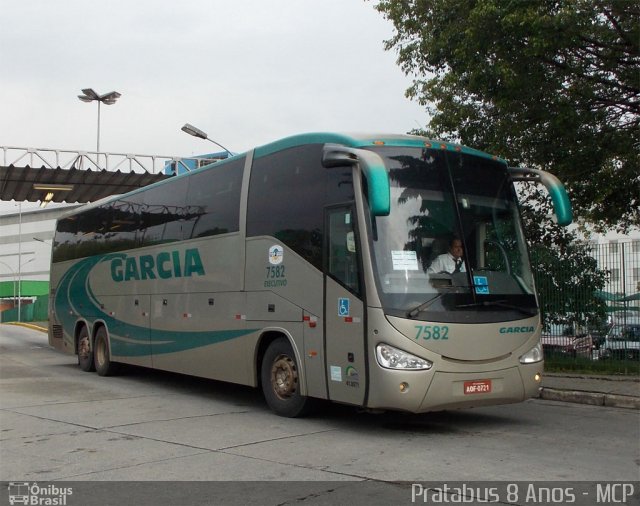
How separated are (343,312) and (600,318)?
789 centimetres

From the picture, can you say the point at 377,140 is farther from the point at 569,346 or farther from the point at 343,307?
the point at 569,346

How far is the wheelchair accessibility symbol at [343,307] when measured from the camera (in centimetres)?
862

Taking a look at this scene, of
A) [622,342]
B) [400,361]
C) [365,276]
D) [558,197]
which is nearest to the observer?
[400,361]

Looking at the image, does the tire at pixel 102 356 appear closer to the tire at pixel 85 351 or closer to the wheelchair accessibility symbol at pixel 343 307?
the tire at pixel 85 351

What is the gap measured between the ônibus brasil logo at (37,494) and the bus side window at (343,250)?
381 centimetres

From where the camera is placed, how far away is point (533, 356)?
352 inches

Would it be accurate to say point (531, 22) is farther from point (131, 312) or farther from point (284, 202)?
point (131, 312)

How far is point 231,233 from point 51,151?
21.6 meters

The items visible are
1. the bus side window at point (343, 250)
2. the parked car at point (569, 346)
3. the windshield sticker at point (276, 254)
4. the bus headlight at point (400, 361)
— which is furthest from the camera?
the parked car at point (569, 346)

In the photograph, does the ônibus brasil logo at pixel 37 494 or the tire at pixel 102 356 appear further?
the tire at pixel 102 356

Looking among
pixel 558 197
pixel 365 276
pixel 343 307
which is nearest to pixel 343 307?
pixel 343 307

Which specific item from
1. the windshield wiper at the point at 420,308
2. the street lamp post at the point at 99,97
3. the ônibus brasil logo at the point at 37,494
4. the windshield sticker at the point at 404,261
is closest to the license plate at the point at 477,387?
the windshield wiper at the point at 420,308

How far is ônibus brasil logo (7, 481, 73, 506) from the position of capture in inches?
232

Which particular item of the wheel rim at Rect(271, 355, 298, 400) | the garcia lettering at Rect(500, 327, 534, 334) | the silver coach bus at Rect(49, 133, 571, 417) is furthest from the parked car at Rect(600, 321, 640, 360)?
the wheel rim at Rect(271, 355, 298, 400)
